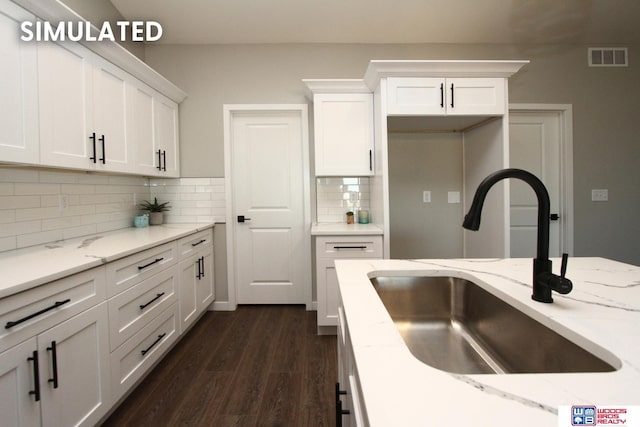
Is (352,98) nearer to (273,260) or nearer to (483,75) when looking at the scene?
(483,75)

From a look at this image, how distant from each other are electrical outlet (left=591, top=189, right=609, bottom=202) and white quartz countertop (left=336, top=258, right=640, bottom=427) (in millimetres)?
2981

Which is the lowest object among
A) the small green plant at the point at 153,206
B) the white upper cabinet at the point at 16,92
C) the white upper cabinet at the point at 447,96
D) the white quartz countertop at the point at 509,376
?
the white quartz countertop at the point at 509,376

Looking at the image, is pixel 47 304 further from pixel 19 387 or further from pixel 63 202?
pixel 63 202

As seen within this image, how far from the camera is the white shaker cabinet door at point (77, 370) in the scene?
1.24 meters

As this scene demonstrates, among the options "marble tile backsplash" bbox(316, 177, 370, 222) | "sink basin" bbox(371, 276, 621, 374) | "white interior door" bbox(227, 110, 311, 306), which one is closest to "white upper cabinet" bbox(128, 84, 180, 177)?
"white interior door" bbox(227, 110, 311, 306)

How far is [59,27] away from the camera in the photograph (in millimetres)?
1679

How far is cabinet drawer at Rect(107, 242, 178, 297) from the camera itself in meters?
1.61

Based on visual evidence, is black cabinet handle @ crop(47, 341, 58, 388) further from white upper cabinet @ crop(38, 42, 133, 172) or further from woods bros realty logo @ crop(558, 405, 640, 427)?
woods bros realty logo @ crop(558, 405, 640, 427)

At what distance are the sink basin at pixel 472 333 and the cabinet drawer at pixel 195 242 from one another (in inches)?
72.3

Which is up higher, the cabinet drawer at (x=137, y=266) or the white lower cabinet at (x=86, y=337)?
the cabinet drawer at (x=137, y=266)

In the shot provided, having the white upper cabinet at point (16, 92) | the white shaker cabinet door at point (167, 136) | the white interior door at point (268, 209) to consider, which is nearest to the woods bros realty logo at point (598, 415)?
the white upper cabinet at point (16, 92)

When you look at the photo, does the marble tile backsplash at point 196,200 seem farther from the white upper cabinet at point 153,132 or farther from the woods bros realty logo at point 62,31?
the woods bros realty logo at point 62,31

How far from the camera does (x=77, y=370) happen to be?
1.38 meters

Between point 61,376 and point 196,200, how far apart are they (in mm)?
2106
